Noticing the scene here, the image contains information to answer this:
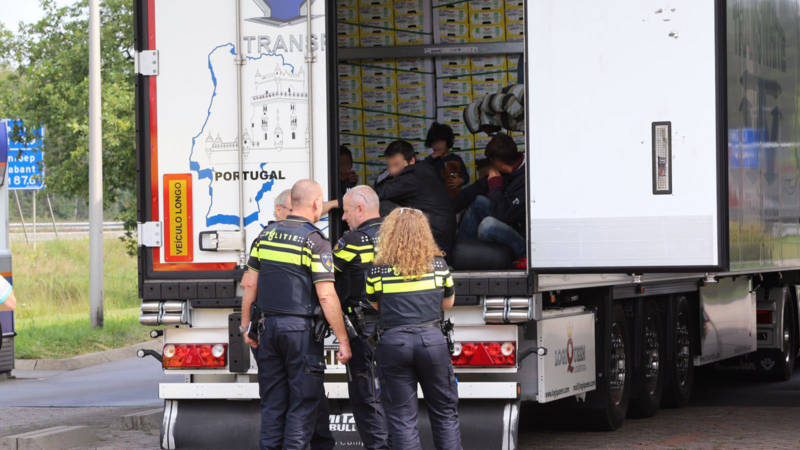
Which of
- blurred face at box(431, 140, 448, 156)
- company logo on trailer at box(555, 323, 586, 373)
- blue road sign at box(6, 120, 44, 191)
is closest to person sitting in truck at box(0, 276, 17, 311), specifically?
company logo on trailer at box(555, 323, 586, 373)

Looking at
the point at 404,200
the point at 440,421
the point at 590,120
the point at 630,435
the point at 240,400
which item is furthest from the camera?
the point at 630,435

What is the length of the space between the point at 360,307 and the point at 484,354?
0.89 m

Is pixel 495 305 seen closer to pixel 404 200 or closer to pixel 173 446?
pixel 404 200

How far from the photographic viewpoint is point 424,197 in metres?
9.47

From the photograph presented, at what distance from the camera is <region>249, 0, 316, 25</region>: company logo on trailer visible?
8633 mm

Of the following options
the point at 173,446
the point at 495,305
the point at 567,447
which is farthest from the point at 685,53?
the point at 173,446

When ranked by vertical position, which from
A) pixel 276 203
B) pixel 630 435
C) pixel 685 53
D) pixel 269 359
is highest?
pixel 685 53

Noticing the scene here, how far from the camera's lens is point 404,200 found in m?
9.52

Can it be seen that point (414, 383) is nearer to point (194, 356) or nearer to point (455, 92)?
point (194, 356)

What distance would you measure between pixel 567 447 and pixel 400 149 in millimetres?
2391

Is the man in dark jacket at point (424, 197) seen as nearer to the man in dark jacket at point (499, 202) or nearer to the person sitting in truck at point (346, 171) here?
the man in dark jacket at point (499, 202)

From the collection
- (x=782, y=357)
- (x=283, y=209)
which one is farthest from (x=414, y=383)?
(x=782, y=357)

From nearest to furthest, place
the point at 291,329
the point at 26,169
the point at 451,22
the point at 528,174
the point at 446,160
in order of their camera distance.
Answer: the point at 291,329, the point at 528,174, the point at 446,160, the point at 451,22, the point at 26,169

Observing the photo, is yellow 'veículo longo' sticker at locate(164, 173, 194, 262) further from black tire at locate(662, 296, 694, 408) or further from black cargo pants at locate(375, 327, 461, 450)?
black tire at locate(662, 296, 694, 408)
